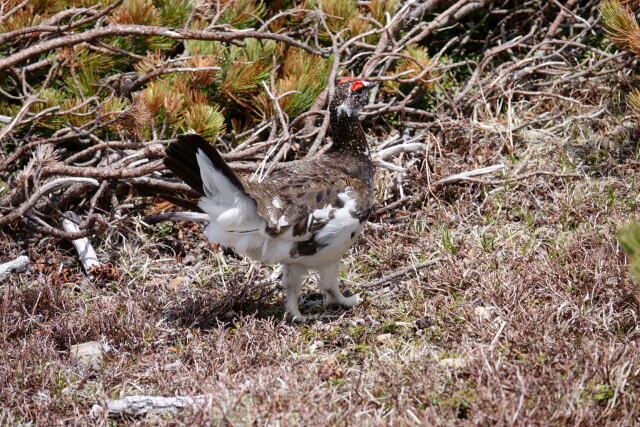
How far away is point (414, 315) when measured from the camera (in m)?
3.93

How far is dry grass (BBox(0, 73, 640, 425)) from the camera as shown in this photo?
284 centimetres

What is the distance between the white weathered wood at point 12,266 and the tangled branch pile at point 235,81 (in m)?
0.20

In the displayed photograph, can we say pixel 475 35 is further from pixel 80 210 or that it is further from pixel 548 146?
pixel 80 210

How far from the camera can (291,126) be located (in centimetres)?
504

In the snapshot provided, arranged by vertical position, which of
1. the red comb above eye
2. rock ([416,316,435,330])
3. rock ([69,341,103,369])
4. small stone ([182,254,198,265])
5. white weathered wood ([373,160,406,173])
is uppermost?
the red comb above eye

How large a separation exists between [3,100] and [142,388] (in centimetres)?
233

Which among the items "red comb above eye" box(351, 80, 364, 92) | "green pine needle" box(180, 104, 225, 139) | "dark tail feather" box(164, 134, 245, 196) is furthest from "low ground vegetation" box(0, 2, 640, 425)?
"red comb above eye" box(351, 80, 364, 92)

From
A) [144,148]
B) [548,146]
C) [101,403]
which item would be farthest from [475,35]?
[101,403]

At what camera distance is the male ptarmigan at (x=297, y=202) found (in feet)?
11.5

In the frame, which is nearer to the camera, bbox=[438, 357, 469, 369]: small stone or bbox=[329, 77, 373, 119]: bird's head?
bbox=[438, 357, 469, 369]: small stone

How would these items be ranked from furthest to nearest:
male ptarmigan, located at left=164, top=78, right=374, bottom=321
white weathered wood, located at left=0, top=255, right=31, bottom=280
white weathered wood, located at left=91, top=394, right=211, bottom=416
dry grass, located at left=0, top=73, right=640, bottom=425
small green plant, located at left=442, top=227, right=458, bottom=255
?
small green plant, located at left=442, top=227, right=458, bottom=255 < white weathered wood, located at left=0, top=255, right=31, bottom=280 < male ptarmigan, located at left=164, top=78, right=374, bottom=321 < white weathered wood, located at left=91, top=394, right=211, bottom=416 < dry grass, located at left=0, top=73, right=640, bottom=425

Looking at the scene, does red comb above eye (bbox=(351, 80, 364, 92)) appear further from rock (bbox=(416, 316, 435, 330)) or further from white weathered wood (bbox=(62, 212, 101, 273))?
white weathered wood (bbox=(62, 212, 101, 273))

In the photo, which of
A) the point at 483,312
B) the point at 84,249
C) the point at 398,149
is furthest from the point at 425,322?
the point at 84,249

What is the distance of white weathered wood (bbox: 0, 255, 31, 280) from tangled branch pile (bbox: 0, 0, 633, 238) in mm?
203
